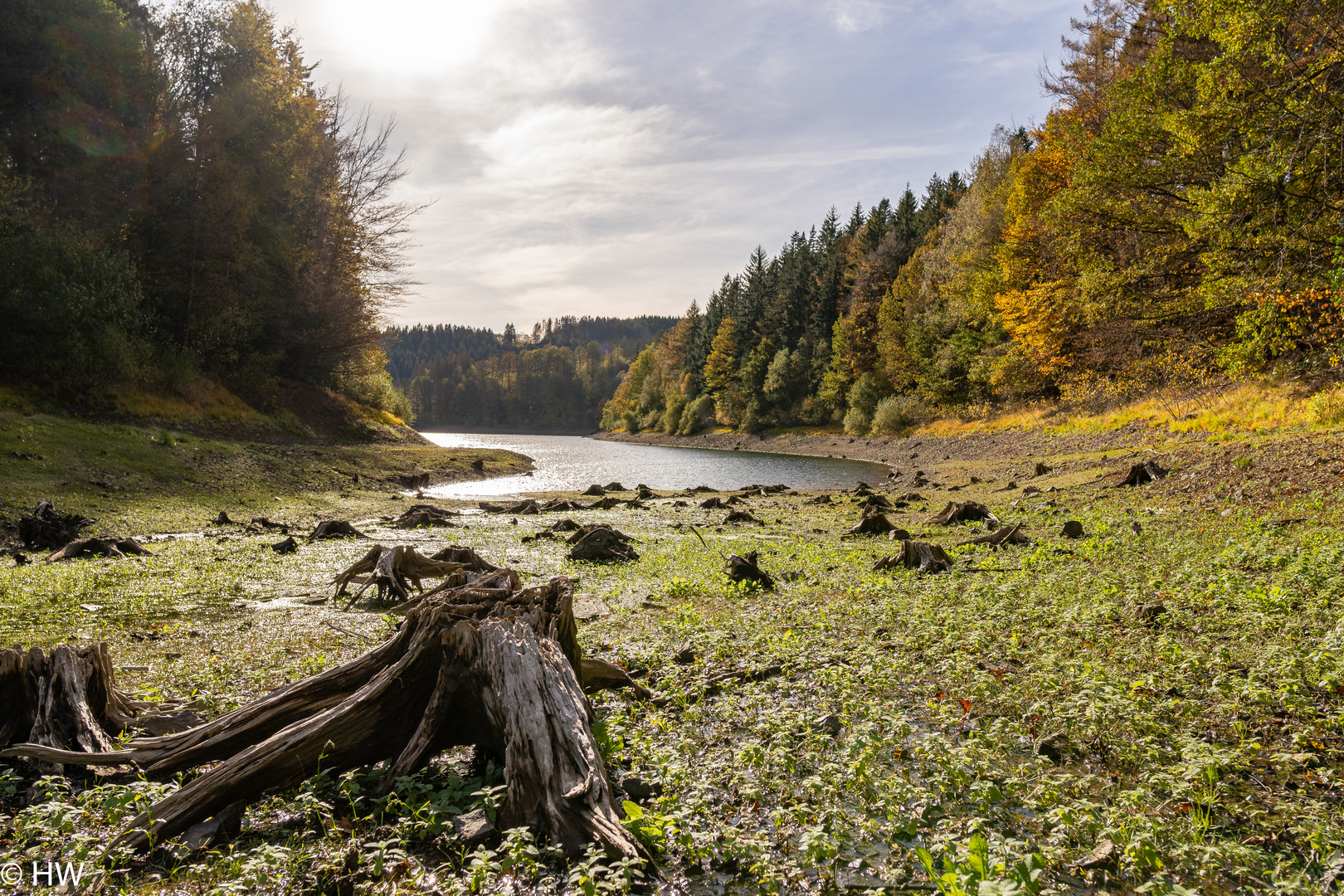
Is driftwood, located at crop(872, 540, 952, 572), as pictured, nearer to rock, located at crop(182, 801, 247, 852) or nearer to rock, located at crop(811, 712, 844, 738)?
rock, located at crop(811, 712, 844, 738)

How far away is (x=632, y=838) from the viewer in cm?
323

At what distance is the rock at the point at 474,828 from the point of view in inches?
135

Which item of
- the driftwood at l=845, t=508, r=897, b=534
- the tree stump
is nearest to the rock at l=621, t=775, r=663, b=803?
the tree stump

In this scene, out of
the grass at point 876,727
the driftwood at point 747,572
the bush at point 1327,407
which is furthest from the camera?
the bush at point 1327,407

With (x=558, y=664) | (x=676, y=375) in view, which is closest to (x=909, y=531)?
(x=558, y=664)

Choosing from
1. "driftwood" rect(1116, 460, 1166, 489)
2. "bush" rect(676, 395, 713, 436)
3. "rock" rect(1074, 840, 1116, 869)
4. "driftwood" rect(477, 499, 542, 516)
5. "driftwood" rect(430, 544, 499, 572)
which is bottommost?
"driftwood" rect(477, 499, 542, 516)

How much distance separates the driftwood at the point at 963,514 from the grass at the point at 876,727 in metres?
5.09

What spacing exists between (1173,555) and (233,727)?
12.1 meters

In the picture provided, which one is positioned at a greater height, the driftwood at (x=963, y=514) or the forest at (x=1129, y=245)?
the forest at (x=1129, y=245)

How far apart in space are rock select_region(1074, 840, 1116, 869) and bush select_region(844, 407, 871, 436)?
63.3 metres

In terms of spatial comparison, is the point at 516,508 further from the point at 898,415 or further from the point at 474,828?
the point at 898,415

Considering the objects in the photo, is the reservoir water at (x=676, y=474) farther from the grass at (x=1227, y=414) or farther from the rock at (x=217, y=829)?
the rock at (x=217, y=829)

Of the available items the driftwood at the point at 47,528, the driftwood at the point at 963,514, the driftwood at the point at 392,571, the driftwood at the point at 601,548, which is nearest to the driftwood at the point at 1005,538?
the driftwood at the point at 963,514

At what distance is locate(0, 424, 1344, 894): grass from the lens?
3.23 metres
